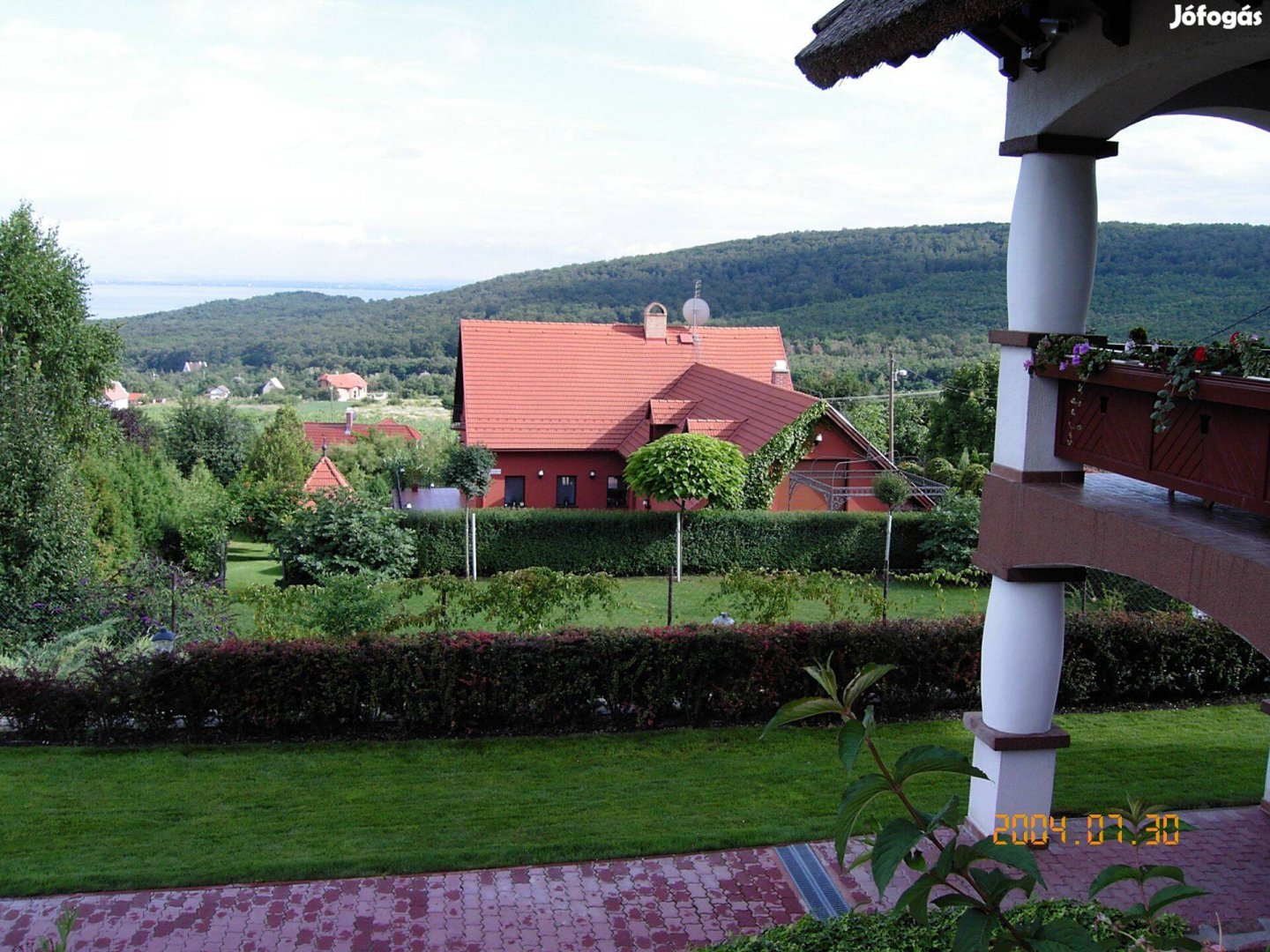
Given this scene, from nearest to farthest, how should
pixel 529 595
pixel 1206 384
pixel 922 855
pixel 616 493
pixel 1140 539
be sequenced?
1. pixel 922 855
2. pixel 1206 384
3. pixel 1140 539
4. pixel 529 595
5. pixel 616 493

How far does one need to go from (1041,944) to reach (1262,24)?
402 centimetres

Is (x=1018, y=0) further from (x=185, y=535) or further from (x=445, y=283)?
(x=445, y=283)

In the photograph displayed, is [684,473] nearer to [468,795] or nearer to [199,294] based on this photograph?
[468,795]

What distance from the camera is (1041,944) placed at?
1799mm

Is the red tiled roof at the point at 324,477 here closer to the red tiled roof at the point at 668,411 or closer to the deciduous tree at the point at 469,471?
the deciduous tree at the point at 469,471

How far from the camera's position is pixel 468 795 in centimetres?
814

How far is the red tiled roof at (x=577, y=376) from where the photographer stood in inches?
977

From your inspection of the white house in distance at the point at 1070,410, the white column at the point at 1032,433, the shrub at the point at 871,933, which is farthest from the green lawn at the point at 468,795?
the shrub at the point at 871,933

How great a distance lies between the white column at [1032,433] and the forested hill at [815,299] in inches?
582

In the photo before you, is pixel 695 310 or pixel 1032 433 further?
pixel 695 310

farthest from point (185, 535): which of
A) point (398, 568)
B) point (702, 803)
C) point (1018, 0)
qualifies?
point (1018, 0)

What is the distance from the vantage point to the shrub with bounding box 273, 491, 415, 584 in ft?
58.7

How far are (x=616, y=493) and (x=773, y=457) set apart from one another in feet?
17.8

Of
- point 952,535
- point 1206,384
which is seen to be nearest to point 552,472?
point 952,535
